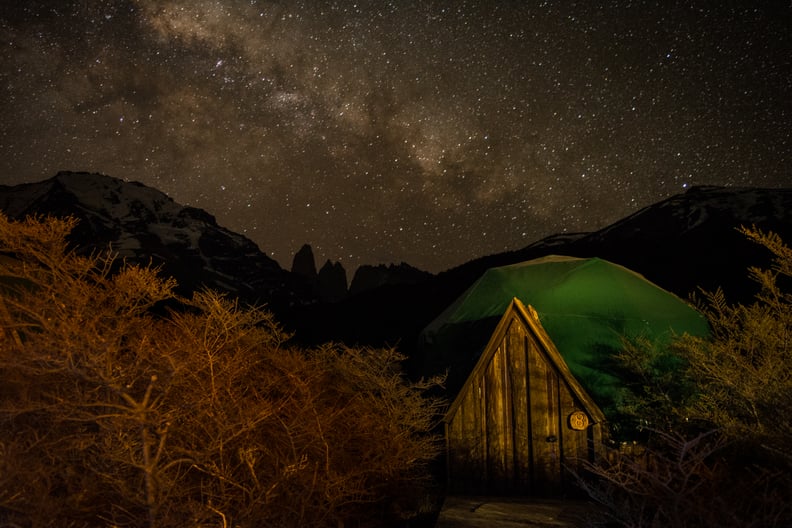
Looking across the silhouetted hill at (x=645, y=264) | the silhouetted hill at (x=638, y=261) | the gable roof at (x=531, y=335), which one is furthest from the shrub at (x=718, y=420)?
the silhouetted hill at (x=645, y=264)

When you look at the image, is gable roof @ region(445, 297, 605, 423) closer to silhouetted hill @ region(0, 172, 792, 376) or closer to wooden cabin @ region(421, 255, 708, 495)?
wooden cabin @ region(421, 255, 708, 495)

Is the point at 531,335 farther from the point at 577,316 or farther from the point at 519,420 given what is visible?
the point at 577,316

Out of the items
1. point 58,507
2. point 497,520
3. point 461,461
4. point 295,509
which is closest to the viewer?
point 58,507

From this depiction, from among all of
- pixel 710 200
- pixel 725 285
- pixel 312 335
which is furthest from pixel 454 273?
pixel 710 200

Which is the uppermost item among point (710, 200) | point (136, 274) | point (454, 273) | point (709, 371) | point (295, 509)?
point (710, 200)

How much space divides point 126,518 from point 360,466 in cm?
375

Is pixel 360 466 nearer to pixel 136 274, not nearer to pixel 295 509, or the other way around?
pixel 295 509

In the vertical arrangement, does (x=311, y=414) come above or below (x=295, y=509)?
above

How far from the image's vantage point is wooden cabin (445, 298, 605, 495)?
30.4 ft

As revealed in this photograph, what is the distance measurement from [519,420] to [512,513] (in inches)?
80.3

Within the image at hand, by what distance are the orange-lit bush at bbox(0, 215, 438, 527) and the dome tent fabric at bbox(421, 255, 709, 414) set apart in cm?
417

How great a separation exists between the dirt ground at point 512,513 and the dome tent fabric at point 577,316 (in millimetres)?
3974

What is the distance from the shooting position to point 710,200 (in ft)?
315

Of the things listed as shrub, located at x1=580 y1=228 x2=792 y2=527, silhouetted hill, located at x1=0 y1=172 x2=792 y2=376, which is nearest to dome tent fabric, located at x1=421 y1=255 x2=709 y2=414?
shrub, located at x1=580 y1=228 x2=792 y2=527
